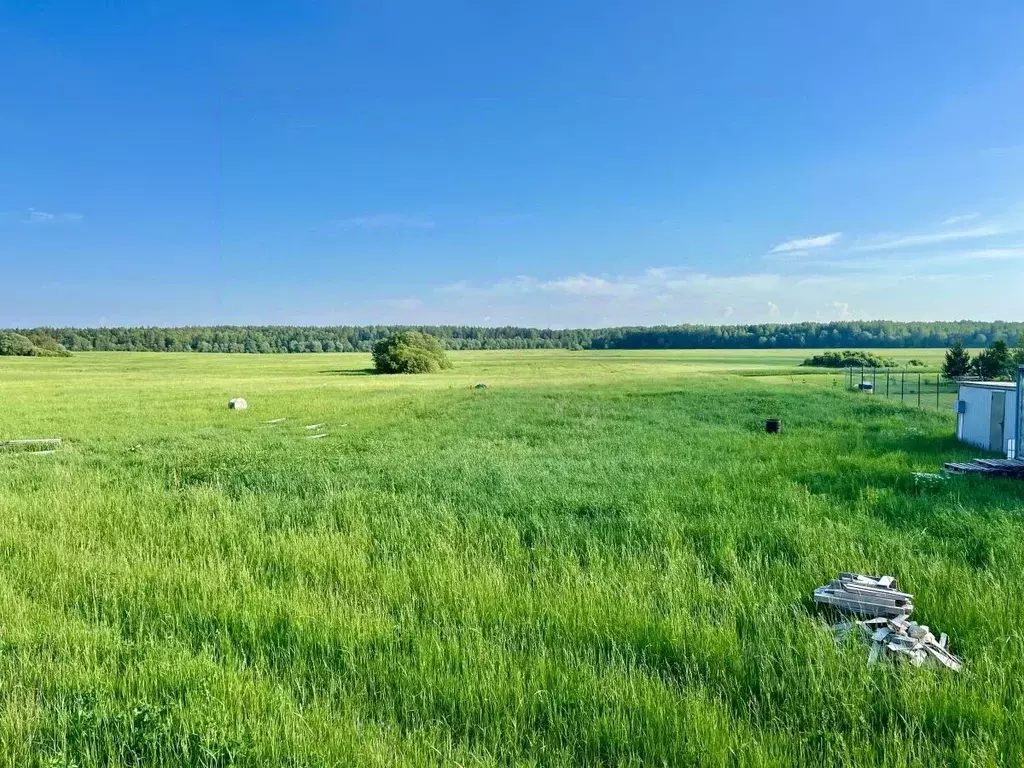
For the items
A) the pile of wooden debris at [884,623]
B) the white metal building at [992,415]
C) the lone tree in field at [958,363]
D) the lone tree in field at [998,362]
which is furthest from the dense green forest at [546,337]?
the pile of wooden debris at [884,623]

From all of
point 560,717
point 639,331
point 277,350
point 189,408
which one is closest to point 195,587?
point 560,717

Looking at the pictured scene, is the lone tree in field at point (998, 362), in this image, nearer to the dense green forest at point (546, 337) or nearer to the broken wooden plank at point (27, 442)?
the broken wooden plank at point (27, 442)

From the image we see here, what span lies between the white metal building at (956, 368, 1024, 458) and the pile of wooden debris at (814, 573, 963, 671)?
1057 cm

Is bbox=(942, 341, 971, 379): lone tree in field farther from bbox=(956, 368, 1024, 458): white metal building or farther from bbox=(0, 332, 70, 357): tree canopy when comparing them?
bbox=(0, 332, 70, 357): tree canopy

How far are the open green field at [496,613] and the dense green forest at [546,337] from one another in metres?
121

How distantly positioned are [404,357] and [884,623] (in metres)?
71.0

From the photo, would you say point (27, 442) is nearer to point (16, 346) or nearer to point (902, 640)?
point (902, 640)

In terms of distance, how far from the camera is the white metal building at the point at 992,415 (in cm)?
1385

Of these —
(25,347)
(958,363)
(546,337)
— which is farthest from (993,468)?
(546,337)

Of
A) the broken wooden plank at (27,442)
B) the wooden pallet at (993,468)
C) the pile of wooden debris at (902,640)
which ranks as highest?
the pile of wooden debris at (902,640)

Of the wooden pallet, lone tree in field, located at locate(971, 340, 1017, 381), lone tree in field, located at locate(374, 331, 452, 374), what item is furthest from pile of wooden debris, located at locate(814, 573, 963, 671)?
lone tree in field, located at locate(374, 331, 452, 374)

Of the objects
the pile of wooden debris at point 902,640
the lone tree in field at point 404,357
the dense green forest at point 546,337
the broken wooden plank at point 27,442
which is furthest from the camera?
the dense green forest at point 546,337

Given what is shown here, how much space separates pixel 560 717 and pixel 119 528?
7692 millimetres

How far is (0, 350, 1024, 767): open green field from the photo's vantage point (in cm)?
398
